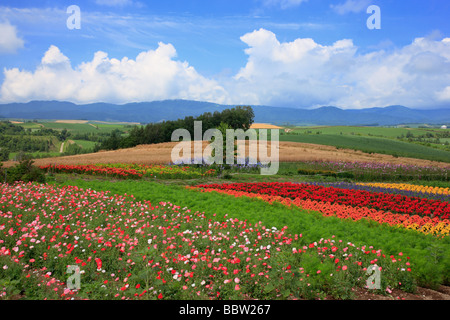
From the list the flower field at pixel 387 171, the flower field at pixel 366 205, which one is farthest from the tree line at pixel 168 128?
the flower field at pixel 366 205

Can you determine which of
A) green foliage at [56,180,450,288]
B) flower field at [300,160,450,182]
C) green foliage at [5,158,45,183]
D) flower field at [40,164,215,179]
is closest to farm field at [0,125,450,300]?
green foliage at [56,180,450,288]

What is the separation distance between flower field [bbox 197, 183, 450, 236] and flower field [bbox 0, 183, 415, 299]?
3986 millimetres

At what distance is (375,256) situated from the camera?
7391mm

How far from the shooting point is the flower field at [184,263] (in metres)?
5.99

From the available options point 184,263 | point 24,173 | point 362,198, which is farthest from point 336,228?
point 24,173

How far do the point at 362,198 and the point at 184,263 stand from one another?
37.6 ft

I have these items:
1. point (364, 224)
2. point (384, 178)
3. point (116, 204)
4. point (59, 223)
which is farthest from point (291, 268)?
point (384, 178)

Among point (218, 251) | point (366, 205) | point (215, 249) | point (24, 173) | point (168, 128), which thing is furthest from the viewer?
point (168, 128)

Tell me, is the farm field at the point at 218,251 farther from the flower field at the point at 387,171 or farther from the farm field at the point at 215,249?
the flower field at the point at 387,171

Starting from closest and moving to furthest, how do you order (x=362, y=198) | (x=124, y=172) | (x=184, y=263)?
(x=184, y=263) < (x=362, y=198) < (x=124, y=172)

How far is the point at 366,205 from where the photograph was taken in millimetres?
14828

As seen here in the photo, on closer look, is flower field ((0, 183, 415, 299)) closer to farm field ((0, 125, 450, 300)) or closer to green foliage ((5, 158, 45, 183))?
farm field ((0, 125, 450, 300))

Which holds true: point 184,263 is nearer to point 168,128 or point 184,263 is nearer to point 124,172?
point 124,172
